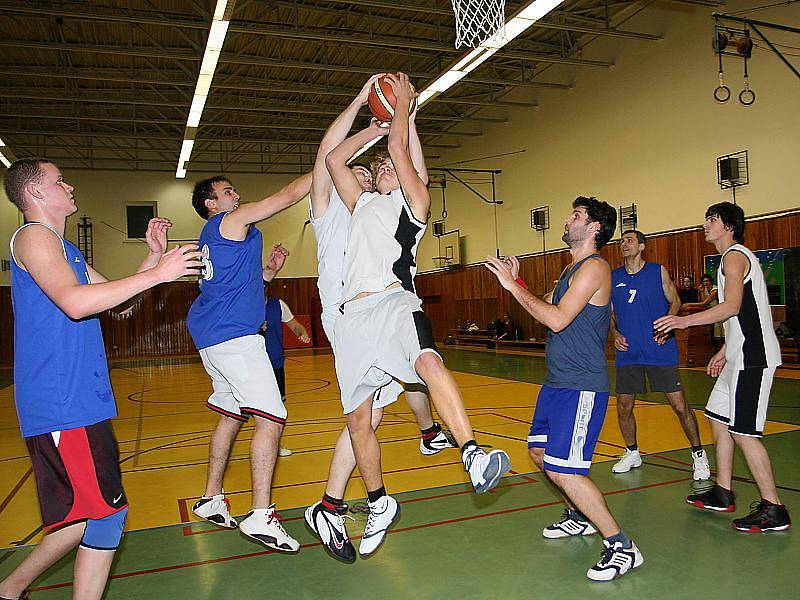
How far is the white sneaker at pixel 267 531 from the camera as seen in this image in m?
3.81

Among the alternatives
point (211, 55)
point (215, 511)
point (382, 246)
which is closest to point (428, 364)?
point (382, 246)

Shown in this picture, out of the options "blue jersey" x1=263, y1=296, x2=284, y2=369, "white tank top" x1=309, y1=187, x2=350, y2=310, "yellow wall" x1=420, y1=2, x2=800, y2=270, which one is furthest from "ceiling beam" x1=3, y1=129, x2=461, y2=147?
"white tank top" x1=309, y1=187, x2=350, y2=310

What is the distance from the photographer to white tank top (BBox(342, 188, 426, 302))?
346 centimetres

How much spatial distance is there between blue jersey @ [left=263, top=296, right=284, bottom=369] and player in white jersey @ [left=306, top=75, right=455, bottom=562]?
198 cm

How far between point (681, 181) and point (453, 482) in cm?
1166

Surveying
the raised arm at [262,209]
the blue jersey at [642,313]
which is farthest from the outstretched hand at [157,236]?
the blue jersey at [642,313]

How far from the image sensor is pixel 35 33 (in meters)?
15.3

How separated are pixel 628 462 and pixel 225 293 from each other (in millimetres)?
3400

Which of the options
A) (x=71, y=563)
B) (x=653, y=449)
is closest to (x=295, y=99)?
(x=653, y=449)

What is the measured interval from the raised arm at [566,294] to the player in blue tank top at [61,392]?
5.07ft

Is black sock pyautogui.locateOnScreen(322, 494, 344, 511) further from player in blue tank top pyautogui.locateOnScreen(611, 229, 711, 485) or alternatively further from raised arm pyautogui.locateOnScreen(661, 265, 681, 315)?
raised arm pyautogui.locateOnScreen(661, 265, 681, 315)

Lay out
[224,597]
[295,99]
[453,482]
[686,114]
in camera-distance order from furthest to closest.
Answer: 1. [295,99]
2. [686,114]
3. [453,482]
4. [224,597]

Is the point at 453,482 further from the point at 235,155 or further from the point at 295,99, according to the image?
the point at 235,155

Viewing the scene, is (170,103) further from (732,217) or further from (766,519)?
(766,519)
